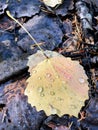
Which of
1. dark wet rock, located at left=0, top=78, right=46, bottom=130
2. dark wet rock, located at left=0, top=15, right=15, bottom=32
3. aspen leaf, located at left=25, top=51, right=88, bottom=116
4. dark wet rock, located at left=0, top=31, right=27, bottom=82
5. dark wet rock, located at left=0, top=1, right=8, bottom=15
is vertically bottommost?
dark wet rock, located at left=0, top=78, right=46, bottom=130

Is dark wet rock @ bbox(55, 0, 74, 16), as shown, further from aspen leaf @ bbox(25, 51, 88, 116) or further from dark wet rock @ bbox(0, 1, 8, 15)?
aspen leaf @ bbox(25, 51, 88, 116)

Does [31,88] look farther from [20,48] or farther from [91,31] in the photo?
[91,31]

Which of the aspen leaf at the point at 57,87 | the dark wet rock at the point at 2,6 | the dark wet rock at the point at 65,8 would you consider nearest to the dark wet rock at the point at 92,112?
the aspen leaf at the point at 57,87

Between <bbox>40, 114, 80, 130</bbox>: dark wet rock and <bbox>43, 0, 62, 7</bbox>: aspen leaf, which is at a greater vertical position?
<bbox>43, 0, 62, 7</bbox>: aspen leaf

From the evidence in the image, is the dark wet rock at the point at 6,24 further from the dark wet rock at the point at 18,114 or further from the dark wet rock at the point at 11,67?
the dark wet rock at the point at 18,114

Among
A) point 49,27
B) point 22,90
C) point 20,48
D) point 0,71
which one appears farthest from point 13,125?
point 49,27

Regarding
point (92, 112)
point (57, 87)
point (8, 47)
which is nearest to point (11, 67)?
point (8, 47)

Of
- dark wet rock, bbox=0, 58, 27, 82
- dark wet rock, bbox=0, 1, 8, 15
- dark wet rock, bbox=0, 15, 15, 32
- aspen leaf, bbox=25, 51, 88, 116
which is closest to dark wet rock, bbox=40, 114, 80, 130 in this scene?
aspen leaf, bbox=25, 51, 88, 116

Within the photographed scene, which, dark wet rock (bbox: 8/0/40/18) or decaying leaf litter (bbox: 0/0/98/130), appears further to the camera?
dark wet rock (bbox: 8/0/40/18)
